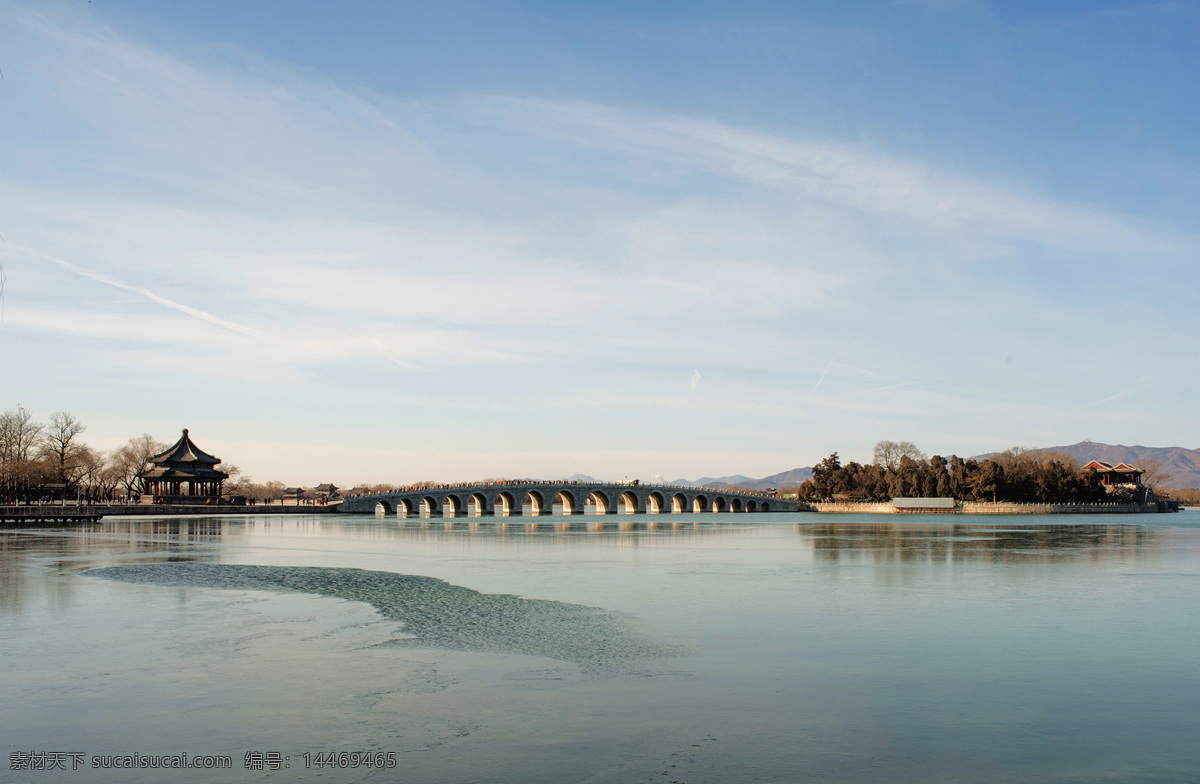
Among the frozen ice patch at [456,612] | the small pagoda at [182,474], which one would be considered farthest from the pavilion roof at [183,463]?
the frozen ice patch at [456,612]

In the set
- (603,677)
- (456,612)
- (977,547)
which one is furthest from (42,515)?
(603,677)

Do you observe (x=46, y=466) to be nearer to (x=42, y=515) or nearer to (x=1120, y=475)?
(x=42, y=515)

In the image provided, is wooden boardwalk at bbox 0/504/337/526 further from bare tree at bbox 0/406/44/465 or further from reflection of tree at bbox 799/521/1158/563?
reflection of tree at bbox 799/521/1158/563

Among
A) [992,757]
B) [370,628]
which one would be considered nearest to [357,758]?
[992,757]

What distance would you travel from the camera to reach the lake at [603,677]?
9.07 m

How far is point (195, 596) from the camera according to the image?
2177 cm

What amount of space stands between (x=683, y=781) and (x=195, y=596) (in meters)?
17.6

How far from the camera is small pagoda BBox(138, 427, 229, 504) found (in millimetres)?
92375

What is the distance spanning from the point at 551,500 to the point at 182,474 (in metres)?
50.3

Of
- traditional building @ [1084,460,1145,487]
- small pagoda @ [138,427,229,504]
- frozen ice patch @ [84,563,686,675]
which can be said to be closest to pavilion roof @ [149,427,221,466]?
small pagoda @ [138,427,229,504]

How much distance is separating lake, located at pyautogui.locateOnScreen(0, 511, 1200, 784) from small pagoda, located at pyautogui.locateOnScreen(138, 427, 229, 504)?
7051 centimetres

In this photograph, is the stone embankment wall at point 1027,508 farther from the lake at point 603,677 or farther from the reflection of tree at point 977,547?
the lake at point 603,677

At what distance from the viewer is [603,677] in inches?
505

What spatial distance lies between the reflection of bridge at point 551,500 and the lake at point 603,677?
8252 centimetres
